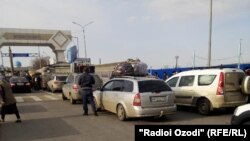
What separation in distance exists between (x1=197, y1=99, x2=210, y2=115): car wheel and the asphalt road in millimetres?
239

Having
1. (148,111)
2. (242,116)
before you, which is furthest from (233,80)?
(242,116)

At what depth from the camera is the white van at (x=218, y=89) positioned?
1212 cm

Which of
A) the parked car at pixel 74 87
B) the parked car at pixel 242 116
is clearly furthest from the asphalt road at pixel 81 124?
the parked car at pixel 74 87

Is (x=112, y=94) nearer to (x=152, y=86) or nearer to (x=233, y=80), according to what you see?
(x=152, y=86)

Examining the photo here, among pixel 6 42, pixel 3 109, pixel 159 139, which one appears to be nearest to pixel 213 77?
pixel 3 109

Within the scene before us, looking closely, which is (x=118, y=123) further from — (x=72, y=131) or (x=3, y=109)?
(x=3, y=109)

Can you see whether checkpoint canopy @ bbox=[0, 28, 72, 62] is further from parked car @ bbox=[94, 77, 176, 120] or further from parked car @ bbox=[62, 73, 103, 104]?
parked car @ bbox=[94, 77, 176, 120]

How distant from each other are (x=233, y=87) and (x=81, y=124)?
5.58 meters

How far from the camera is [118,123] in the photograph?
35.6 feet

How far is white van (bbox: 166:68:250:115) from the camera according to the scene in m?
12.1

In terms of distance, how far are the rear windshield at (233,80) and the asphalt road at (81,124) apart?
3.35 ft

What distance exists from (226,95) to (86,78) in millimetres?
5124

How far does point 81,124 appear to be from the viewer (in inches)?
425

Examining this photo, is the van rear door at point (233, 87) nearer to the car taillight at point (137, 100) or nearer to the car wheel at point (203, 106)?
the car wheel at point (203, 106)
